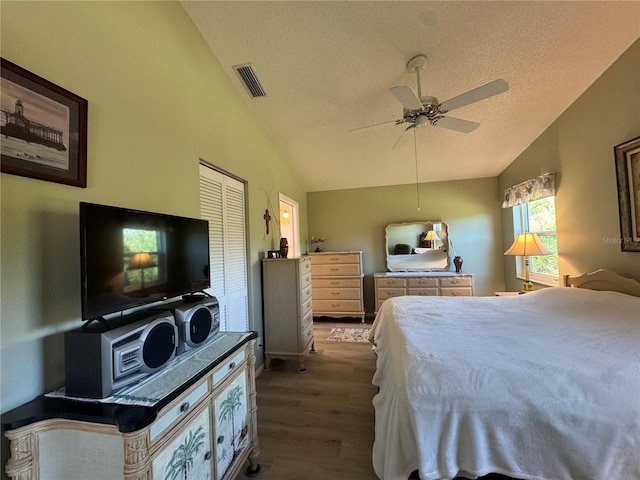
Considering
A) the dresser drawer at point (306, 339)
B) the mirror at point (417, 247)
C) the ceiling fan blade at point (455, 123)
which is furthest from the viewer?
the mirror at point (417, 247)

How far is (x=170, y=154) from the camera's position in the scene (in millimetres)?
1863

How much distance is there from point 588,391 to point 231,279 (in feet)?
8.25

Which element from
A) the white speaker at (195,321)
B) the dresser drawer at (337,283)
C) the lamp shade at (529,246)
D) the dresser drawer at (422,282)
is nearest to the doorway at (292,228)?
the dresser drawer at (337,283)

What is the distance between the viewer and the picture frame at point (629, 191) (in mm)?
2186

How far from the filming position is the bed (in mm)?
1129

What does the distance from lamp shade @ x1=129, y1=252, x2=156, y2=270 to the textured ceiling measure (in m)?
1.92

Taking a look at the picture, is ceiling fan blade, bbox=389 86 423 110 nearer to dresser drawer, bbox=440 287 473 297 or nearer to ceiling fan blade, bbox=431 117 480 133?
ceiling fan blade, bbox=431 117 480 133

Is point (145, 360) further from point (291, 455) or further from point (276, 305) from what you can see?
point (276, 305)

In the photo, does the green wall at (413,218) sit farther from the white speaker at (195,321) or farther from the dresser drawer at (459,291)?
the white speaker at (195,321)

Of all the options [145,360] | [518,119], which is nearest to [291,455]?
[145,360]

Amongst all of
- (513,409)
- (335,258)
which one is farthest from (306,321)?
(513,409)

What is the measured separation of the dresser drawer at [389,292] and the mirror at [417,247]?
0.48m

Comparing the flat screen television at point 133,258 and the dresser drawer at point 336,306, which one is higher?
the flat screen television at point 133,258

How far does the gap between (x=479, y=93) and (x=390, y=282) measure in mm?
3219
